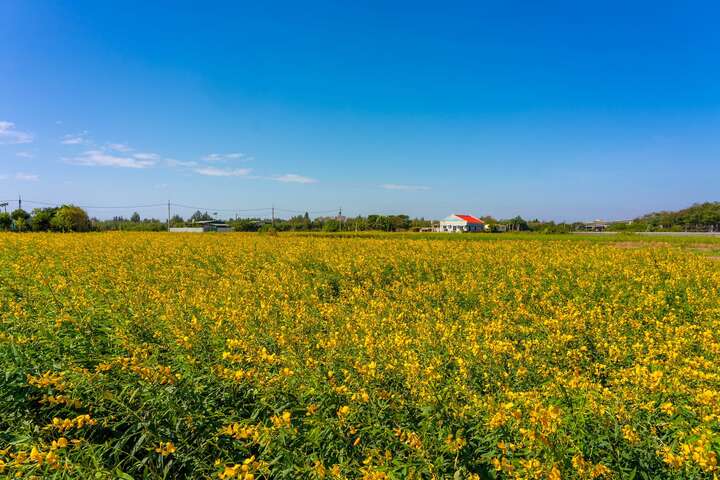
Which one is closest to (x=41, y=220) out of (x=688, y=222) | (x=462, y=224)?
(x=462, y=224)

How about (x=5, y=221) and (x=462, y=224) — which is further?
(x=462, y=224)

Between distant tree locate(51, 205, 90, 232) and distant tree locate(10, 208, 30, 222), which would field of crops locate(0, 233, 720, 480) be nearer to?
distant tree locate(51, 205, 90, 232)

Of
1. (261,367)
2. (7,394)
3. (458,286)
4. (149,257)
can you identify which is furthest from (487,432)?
(149,257)

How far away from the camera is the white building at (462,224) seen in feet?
278

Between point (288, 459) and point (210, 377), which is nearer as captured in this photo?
point (288, 459)

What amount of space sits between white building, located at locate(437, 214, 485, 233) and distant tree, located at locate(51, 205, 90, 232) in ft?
228

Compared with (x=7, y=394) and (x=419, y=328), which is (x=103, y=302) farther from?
(x=419, y=328)

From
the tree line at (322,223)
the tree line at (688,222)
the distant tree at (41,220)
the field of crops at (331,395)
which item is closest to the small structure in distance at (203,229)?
the tree line at (322,223)

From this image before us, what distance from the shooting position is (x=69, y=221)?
39.4 meters

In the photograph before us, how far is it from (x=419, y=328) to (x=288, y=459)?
2.38m

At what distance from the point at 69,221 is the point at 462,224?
243 feet

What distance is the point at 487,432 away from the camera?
94.3 inches

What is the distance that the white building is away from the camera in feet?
278

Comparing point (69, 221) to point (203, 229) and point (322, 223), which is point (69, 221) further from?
point (322, 223)
